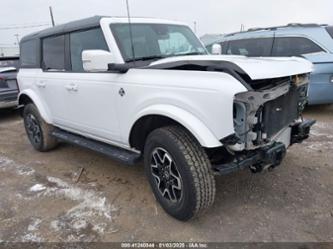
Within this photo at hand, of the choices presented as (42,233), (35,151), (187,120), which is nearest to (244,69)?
(187,120)

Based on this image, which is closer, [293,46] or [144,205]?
[144,205]

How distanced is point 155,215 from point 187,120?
1.11m

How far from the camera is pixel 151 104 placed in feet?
9.32

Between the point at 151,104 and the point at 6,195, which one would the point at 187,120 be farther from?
the point at 6,195

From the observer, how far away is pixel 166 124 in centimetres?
294

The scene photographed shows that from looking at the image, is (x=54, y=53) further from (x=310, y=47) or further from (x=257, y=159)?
(x=310, y=47)

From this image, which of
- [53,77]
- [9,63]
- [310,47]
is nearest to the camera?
[53,77]

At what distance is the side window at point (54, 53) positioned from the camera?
4.20 metres

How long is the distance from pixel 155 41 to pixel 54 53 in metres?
1.62

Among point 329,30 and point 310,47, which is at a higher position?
point 329,30

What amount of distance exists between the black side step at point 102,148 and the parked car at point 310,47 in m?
3.88

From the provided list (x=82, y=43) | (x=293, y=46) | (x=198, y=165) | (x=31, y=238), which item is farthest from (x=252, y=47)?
(x=31, y=238)

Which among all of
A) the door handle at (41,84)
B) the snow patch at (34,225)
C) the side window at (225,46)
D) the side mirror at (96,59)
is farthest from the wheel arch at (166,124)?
the side window at (225,46)

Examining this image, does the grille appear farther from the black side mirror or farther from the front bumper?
the black side mirror
